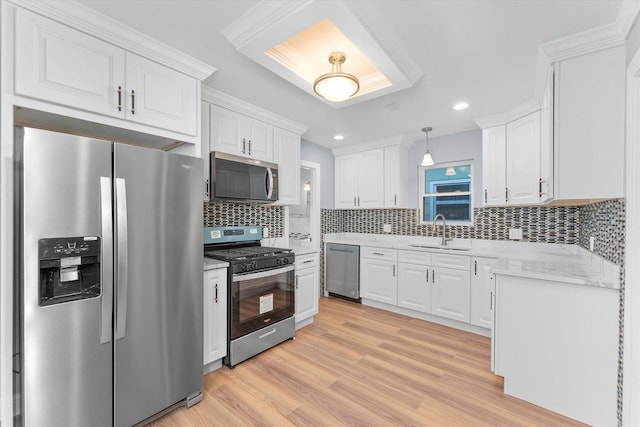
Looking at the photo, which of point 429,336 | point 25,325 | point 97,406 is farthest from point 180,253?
point 429,336

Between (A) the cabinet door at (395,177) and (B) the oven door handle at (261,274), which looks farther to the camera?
(A) the cabinet door at (395,177)

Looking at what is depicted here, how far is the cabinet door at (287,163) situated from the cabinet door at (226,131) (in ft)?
1.58

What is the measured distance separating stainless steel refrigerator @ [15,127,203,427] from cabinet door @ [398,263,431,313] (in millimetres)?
2603

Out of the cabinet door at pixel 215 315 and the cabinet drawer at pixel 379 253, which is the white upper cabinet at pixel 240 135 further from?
the cabinet drawer at pixel 379 253

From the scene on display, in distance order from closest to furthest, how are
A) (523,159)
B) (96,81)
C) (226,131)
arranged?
(96,81), (226,131), (523,159)

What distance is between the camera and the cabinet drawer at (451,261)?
3131 mm

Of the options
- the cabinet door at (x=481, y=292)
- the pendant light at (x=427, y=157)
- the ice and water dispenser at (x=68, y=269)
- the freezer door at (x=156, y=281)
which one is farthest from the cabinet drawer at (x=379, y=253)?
the ice and water dispenser at (x=68, y=269)

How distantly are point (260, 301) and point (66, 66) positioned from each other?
2102mm

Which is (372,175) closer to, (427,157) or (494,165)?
(427,157)

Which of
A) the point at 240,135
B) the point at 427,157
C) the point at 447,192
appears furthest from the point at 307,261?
the point at 447,192

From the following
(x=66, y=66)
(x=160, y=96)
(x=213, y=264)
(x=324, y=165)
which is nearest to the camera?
(x=66, y=66)

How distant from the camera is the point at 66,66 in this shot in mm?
1500

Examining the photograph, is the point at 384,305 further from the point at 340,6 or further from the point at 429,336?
the point at 340,6

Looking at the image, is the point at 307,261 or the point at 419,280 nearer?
the point at 307,261
